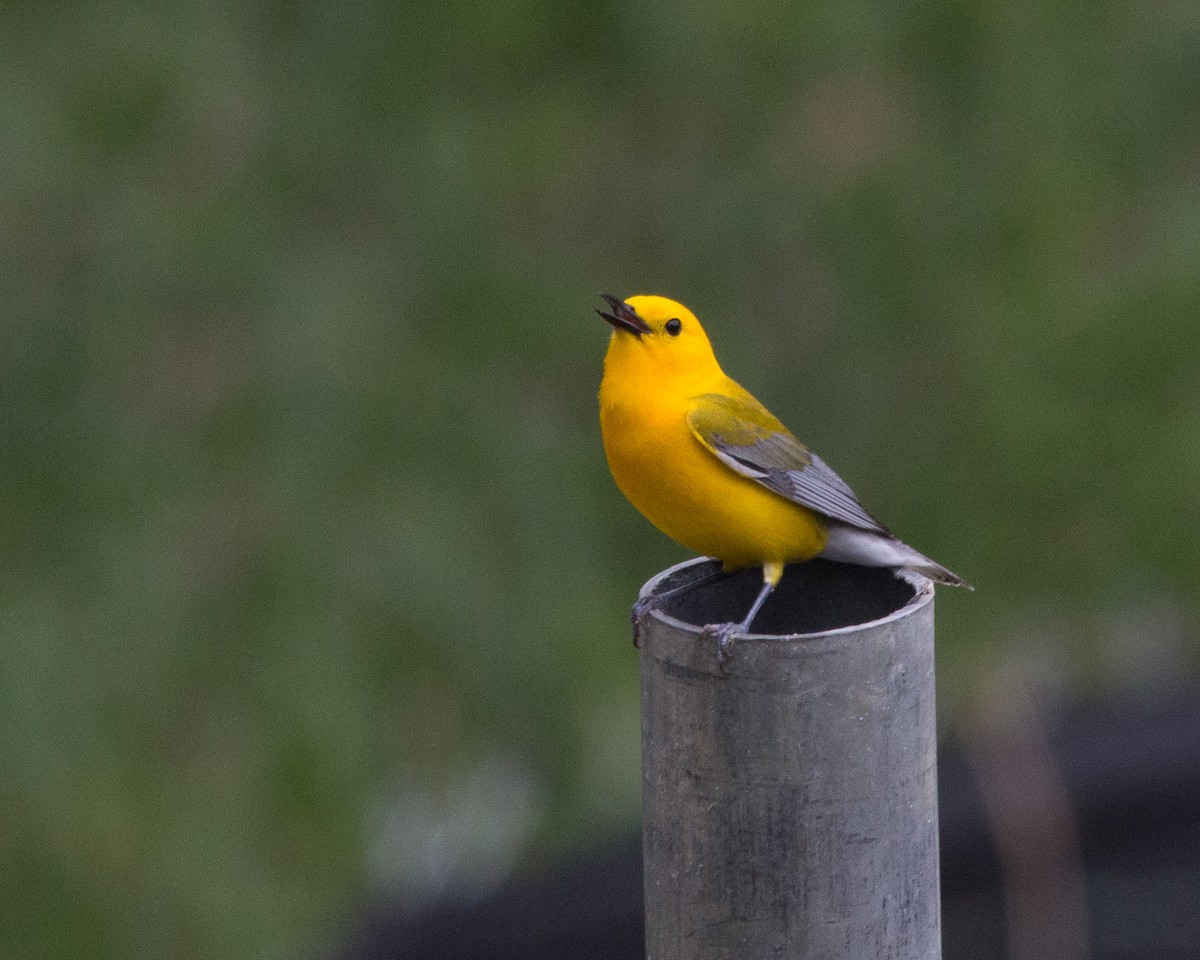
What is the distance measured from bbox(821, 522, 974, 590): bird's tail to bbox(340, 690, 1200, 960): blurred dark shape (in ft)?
8.62

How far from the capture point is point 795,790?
3.55 meters

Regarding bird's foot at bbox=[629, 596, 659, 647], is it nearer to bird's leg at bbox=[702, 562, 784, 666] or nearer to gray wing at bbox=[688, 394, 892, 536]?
bird's leg at bbox=[702, 562, 784, 666]

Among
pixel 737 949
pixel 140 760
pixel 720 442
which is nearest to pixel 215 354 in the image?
pixel 140 760

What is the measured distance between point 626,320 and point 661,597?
135 centimetres

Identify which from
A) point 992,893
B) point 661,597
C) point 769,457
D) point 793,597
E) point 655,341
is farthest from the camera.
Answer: point 992,893

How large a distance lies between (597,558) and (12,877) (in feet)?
11.0

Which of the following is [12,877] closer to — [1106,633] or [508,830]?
[508,830]

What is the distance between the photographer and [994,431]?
1109 cm

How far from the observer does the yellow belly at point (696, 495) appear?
15.6 ft

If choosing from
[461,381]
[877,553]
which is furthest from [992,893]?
[461,381]

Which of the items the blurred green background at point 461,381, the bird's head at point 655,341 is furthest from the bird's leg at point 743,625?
the blurred green background at point 461,381

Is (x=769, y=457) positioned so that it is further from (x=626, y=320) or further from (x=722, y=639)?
(x=722, y=639)

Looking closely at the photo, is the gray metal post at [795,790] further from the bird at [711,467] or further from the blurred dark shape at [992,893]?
the blurred dark shape at [992,893]

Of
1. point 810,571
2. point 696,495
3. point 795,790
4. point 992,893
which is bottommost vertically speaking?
point 992,893
